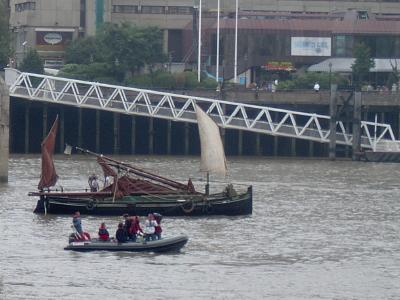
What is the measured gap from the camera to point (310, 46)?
476 feet

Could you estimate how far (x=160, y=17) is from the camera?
15825 centimetres

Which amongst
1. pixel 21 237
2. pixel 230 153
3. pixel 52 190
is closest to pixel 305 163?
→ pixel 230 153

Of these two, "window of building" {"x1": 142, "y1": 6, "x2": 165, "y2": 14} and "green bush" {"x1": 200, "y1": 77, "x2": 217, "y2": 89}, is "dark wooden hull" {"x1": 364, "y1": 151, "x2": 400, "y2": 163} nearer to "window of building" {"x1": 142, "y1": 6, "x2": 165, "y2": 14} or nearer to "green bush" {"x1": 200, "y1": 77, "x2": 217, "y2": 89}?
"green bush" {"x1": 200, "y1": 77, "x2": 217, "y2": 89}

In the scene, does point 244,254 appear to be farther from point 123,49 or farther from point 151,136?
point 123,49

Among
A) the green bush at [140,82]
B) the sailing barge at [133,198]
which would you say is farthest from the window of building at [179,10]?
the sailing barge at [133,198]

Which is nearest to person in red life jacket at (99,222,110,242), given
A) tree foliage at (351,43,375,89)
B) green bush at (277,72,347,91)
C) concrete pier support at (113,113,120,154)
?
concrete pier support at (113,113,120,154)

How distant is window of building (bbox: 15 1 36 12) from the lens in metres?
158

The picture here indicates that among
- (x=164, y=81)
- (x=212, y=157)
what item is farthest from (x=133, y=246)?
(x=164, y=81)

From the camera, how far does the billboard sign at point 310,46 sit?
474ft

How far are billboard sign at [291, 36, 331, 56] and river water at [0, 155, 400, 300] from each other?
53.0 m

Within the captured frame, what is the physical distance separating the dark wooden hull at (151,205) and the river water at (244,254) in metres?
0.60

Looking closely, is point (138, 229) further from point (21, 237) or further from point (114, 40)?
point (114, 40)

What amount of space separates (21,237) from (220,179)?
2732cm

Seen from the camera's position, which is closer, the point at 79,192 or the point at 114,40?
the point at 79,192
